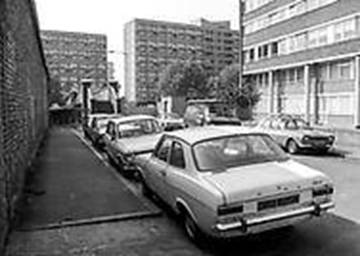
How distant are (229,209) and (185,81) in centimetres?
7774

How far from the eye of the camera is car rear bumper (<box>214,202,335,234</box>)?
5.24 meters

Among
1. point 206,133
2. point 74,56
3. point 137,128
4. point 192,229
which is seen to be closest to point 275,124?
point 137,128

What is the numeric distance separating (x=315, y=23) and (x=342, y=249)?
37588 mm

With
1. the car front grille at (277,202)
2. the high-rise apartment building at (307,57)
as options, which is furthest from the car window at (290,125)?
the high-rise apartment building at (307,57)

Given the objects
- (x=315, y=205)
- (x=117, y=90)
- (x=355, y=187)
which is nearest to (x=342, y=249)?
(x=315, y=205)

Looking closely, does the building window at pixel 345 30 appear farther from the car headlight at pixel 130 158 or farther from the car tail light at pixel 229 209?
the car tail light at pixel 229 209

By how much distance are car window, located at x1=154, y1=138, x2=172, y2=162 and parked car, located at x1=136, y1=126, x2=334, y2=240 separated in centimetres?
15

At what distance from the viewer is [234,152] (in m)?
6.46

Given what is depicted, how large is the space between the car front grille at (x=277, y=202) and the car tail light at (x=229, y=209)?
0.77ft

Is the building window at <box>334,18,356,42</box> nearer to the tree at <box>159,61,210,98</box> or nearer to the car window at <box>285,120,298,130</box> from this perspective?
the car window at <box>285,120,298,130</box>

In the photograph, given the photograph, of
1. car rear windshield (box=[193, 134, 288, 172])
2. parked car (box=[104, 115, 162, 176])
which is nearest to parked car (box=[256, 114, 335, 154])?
parked car (box=[104, 115, 162, 176])

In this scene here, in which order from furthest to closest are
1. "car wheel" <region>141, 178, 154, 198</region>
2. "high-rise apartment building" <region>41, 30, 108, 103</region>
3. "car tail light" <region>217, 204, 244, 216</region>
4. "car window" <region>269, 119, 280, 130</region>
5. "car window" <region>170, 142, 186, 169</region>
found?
1. "high-rise apartment building" <region>41, 30, 108, 103</region>
2. "car window" <region>269, 119, 280, 130</region>
3. "car wheel" <region>141, 178, 154, 198</region>
4. "car window" <region>170, 142, 186, 169</region>
5. "car tail light" <region>217, 204, 244, 216</region>

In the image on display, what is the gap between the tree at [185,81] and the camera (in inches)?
3209

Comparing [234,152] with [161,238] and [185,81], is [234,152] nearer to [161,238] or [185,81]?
[161,238]
